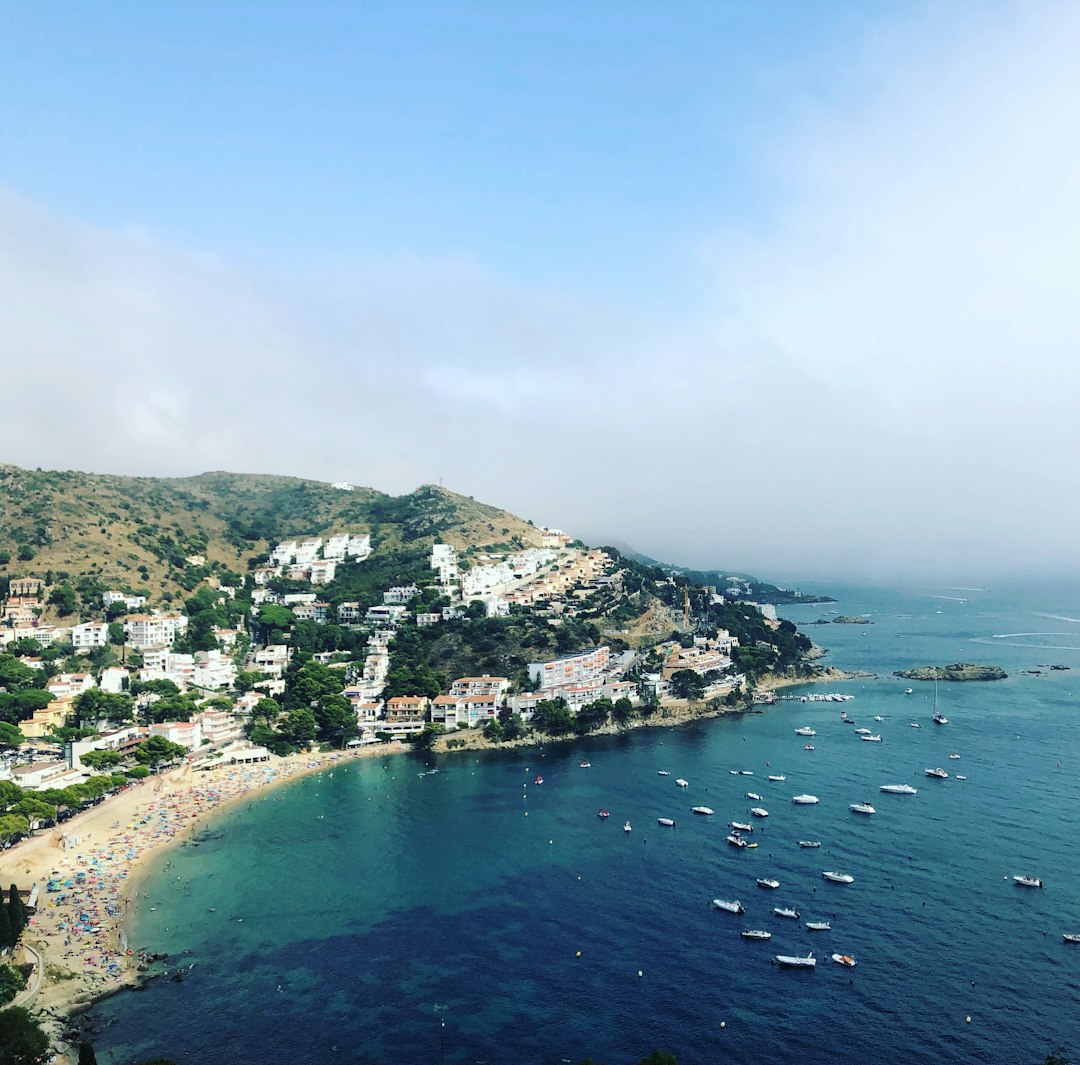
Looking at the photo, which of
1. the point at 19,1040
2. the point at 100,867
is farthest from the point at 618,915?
the point at 100,867

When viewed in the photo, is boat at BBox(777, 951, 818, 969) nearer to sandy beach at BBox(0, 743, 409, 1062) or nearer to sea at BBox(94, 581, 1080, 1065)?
sea at BBox(94, 581, 1080, 1065)

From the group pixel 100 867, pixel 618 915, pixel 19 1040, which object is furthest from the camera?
pixel 100 867

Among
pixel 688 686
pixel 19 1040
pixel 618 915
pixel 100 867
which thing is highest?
pixel 688 686

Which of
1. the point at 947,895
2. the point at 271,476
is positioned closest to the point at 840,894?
the point at 947,895

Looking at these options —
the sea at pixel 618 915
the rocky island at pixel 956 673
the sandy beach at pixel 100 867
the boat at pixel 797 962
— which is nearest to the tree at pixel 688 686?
the sea at pixel 618 915

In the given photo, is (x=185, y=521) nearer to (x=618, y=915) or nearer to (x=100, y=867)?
(x=100, y=867)

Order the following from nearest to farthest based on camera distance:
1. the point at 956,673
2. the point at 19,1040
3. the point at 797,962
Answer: the point at 19,1040, the point at 797,962, the point at 956,673

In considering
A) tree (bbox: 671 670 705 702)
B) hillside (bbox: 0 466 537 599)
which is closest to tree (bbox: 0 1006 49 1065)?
tree (bbox: 671 670 705 702)
